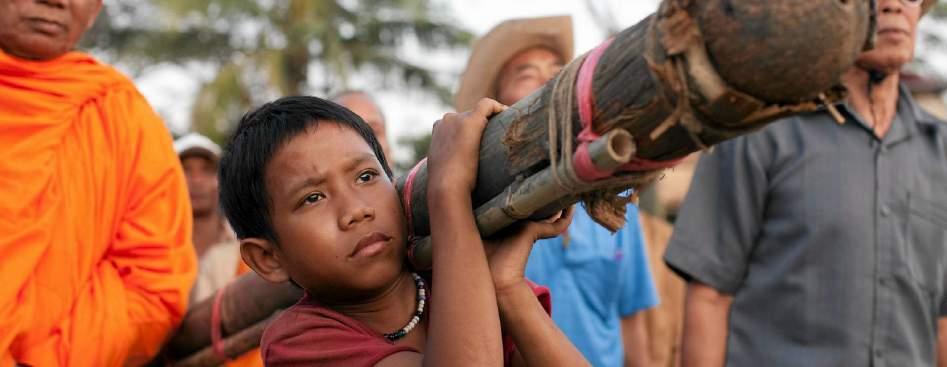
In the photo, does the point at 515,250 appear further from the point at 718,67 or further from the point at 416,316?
the point at 718,67

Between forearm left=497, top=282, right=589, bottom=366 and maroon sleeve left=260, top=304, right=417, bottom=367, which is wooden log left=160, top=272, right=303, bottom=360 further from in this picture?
forearm left=497, top=282, right=589, bottom=366

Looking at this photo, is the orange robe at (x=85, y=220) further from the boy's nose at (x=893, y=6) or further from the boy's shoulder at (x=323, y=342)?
the boy's nose at (x=893, y=6)

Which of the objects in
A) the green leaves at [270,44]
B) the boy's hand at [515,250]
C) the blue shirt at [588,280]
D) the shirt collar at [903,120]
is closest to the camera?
the boy's hand at [515,250]

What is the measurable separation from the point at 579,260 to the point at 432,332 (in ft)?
6.97

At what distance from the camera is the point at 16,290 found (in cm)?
277

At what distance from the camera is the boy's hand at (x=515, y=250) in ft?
6.23

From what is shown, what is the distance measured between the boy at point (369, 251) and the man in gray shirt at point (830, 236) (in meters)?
1.41

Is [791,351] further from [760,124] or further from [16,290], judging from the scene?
[16,290]

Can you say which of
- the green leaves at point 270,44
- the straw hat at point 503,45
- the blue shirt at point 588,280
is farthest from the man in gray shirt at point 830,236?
the green leaves at point 270,44

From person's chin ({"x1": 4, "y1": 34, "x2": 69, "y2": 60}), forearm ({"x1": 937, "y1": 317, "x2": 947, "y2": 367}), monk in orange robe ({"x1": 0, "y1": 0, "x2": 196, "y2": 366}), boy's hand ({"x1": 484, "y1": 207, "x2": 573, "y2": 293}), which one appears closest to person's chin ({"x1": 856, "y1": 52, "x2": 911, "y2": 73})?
forearm ({"x1": 937, "y1": 317, "x2": 947, "y2": 367})

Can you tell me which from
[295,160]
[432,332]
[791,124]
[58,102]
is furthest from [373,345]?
[791,124]

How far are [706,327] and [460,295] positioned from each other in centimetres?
168

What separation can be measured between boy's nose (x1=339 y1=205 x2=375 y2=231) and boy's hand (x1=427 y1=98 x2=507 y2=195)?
0.41 ft

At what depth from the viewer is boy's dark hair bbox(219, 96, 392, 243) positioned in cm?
204
